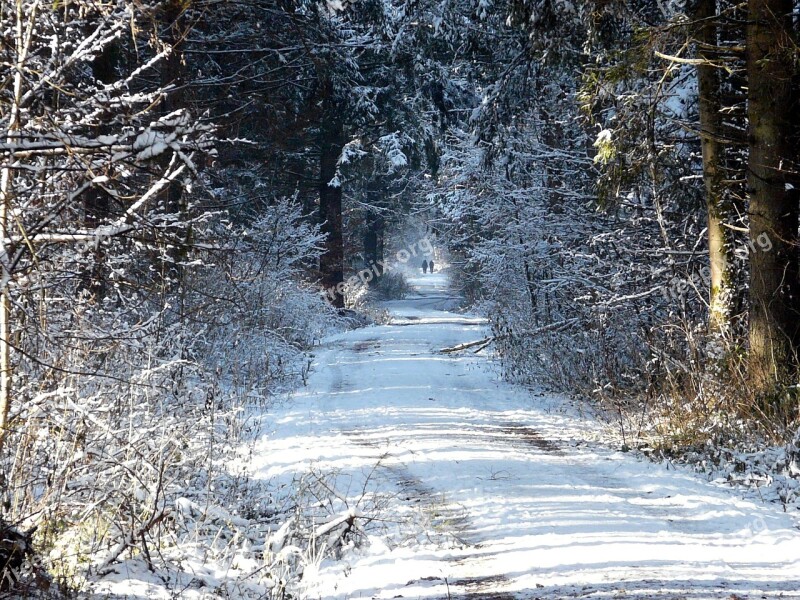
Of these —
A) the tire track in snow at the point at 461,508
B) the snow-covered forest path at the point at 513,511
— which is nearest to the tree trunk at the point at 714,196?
the snow-covered forest path at the point at 513,511

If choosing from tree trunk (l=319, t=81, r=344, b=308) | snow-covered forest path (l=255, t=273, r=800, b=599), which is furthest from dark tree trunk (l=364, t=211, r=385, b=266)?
snow-covered forest path (l=255, t=273, r=800, b=599)

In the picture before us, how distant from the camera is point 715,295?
900 cm

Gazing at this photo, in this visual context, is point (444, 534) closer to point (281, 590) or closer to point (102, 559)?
point (281, 590)

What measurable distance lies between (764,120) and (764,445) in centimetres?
337

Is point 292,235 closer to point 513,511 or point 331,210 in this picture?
point 331,210

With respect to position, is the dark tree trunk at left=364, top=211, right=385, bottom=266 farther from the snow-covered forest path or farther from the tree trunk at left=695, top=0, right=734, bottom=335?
the tree trunk at left=695, top=0, right=734, bottom=335

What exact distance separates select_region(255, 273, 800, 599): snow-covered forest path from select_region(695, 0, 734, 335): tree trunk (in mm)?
2091

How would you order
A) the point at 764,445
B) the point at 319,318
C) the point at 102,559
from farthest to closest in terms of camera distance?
1. the point at 319,318
2. the point at 764,445
3. the point at 102,559

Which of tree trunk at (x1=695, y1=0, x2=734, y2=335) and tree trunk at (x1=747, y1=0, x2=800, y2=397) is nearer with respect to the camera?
tree trunk at (x1=747, y1=0, x2=800, y2=397)

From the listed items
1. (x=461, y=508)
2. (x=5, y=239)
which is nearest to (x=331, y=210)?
(x=461, y=508)

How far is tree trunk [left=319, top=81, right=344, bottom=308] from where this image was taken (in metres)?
24.5

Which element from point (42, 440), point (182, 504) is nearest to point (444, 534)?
point (182, 504)

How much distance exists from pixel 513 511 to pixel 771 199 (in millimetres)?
4538

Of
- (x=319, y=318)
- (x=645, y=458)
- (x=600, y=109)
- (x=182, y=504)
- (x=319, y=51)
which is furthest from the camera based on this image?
(x=319, y=318)
